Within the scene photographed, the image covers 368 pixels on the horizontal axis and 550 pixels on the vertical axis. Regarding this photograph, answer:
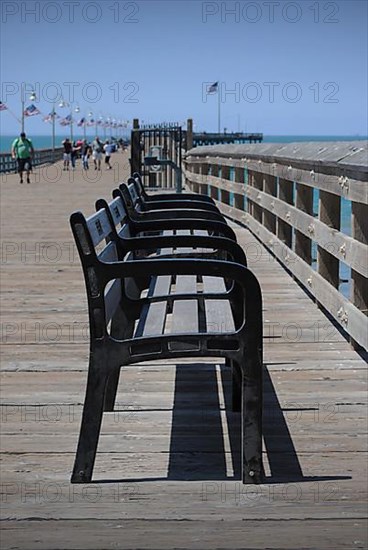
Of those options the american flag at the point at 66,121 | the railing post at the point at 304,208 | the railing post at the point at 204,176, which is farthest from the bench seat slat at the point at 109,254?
the american flag at the point at 66,121

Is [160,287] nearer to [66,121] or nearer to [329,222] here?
[329,222]

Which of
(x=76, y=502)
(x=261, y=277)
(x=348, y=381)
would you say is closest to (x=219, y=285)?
(x=348, y=381)

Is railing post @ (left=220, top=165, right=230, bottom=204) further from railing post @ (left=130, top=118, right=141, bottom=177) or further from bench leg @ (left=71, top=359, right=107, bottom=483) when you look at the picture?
bench leg @ (left=71, top=359, right=107, bottom=483)

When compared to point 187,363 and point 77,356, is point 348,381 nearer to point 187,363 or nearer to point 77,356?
point 187,363

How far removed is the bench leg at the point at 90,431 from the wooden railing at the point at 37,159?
38.7 meters

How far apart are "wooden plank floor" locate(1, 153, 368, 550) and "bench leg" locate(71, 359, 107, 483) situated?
0.22ft

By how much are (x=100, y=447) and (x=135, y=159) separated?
20381 millimetres

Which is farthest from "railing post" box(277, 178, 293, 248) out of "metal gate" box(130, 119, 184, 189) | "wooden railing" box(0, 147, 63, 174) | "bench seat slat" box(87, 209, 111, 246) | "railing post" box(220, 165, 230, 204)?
"wooden railing" box(0, 147, 63, 174)

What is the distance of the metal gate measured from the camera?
23.8 meters

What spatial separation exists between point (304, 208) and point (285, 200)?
1.20 metres

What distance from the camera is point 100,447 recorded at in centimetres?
392

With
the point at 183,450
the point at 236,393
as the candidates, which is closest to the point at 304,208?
the point at 236,393

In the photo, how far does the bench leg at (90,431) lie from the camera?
348 centimetres

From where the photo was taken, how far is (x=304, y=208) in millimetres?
7641
